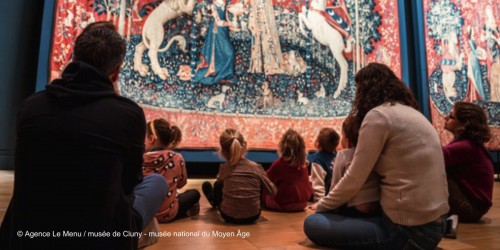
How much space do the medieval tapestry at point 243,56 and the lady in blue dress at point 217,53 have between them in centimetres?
1

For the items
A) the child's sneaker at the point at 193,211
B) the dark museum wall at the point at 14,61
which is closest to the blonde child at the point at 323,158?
the child's sneaker at the point at 193,211

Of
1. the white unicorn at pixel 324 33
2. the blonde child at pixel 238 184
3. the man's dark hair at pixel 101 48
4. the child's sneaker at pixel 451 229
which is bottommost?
the child's sneaker at pixel 451 229

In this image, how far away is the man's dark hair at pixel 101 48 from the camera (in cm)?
100

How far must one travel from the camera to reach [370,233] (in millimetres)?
1524

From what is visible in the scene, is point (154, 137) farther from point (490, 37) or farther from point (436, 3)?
point (490, 37)

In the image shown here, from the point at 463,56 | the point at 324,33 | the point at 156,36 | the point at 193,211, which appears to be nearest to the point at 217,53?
the point at 156,36

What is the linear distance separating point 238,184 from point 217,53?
9.38 feet

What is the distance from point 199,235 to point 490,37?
666cm

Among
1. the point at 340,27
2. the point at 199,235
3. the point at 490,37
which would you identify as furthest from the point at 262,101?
the point at 490,37

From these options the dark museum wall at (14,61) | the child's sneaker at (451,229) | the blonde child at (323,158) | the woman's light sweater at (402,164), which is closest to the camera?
the woman's light sweater at (402,164)

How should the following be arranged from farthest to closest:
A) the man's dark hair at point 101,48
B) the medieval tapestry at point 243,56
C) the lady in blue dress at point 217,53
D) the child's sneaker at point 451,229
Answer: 1. the lady in blue dress at point 217,53
2. the medieval tapestry at point 243,56
3. the child's sneaker at point 451,229
4. the man's dark hair at point 101,48

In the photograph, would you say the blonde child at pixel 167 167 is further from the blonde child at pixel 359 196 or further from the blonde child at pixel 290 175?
the blonde child at pixel 359 196

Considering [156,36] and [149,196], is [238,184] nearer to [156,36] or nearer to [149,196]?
[149,196]

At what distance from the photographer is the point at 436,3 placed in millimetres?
5988
